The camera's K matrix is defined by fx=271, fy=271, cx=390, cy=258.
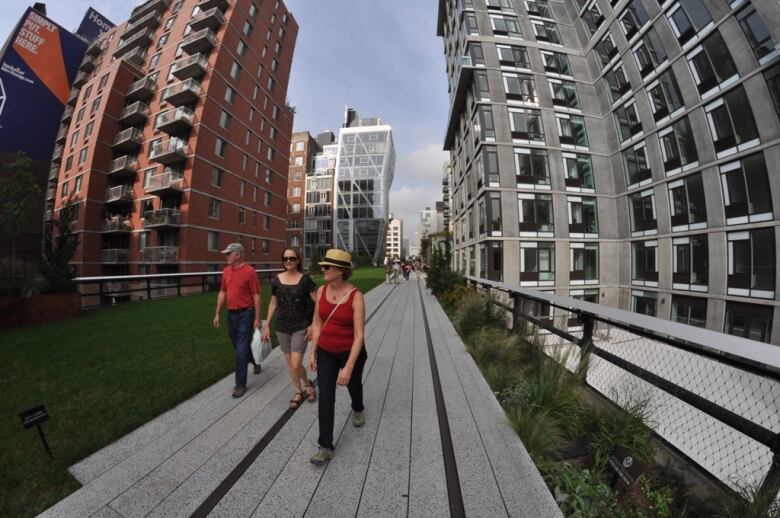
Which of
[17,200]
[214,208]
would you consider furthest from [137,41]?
[214,208]

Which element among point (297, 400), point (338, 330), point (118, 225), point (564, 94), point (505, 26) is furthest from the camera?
point (118, 225)

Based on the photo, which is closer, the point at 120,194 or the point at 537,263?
the point at 537,263

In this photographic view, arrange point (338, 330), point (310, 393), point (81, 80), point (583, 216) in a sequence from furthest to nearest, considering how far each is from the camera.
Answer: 1. point (81, 80)
2. point (583, 216)
3. point (310, 393)
4. point (338, 330)

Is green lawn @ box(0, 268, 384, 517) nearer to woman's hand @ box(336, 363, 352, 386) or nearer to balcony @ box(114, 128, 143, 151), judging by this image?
woman's hand @ box(336, 363, 352, 386)

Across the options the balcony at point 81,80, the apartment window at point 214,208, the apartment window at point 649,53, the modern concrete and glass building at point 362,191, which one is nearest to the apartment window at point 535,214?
the apartment window at point 649,53

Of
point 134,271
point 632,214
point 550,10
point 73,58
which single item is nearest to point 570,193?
point 632,214

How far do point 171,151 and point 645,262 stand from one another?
34198mm

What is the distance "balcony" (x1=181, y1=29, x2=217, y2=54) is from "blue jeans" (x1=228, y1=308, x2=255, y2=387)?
30.3 meters

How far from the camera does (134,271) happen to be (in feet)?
75.6

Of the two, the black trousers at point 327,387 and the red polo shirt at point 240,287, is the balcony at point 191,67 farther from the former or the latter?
the black trousers at point 327,387

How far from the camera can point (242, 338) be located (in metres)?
3.77

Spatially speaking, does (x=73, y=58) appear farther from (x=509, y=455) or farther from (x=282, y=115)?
(x=509, y=455)

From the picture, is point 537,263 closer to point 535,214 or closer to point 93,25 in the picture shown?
point 535,214

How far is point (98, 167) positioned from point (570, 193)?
3840 centimetres
